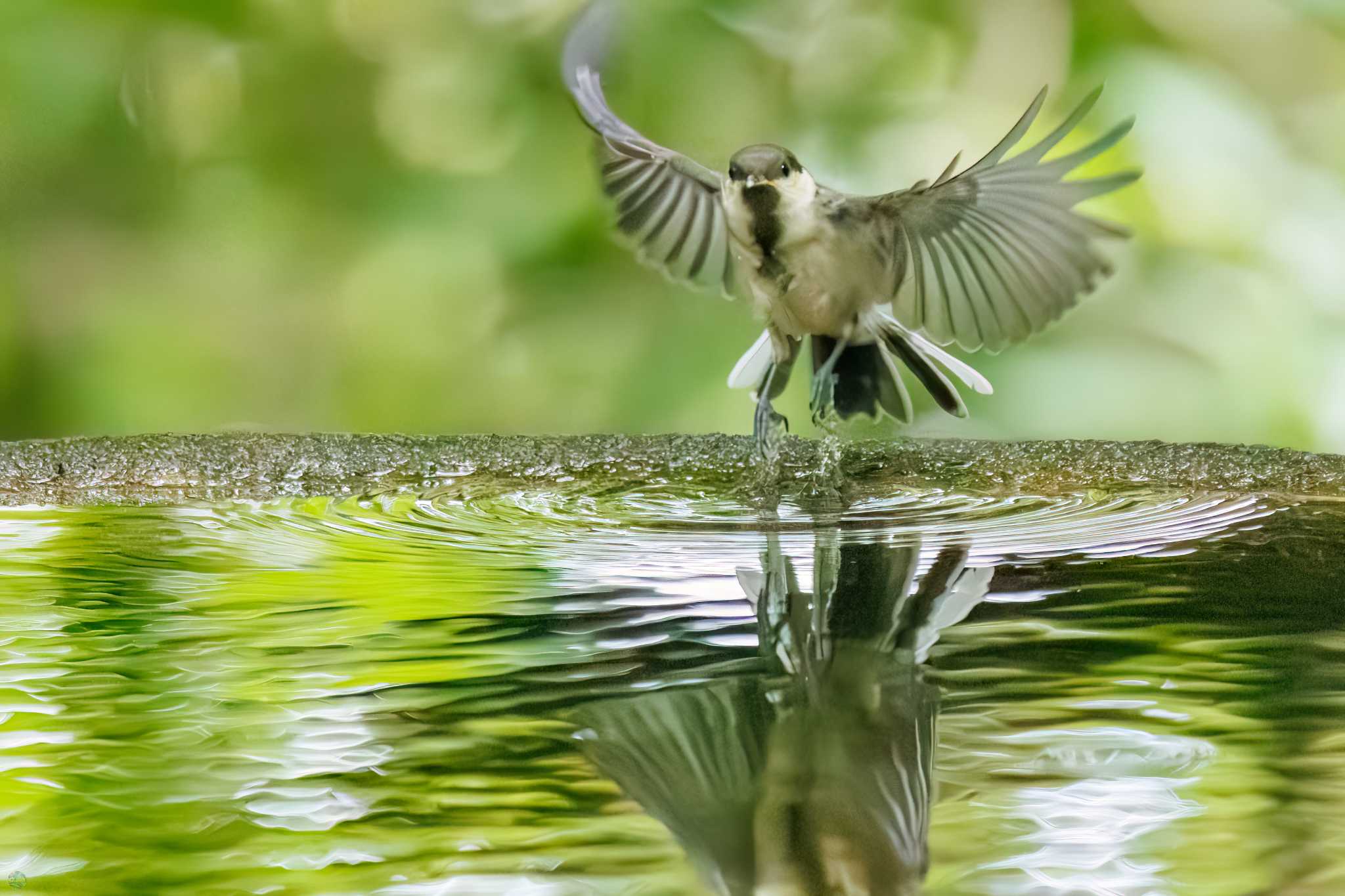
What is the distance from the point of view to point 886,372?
2006mm

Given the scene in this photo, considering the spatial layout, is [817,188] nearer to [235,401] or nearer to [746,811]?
[746,811]

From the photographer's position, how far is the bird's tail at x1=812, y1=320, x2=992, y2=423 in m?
1.96

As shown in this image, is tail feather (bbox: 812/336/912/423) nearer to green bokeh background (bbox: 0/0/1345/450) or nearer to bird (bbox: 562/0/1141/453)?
bird (bbox: 562/0/1141/453)

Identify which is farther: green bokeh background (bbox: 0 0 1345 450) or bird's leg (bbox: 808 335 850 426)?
green bokeh background (bbox: 0 0 1345 450)

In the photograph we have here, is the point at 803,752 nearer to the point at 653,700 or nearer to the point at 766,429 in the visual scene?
the point at 653,700

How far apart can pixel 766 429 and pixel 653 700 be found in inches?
46.2

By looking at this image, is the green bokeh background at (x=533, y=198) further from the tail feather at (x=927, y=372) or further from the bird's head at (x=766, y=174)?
the bird's head at (x=766, y=174)

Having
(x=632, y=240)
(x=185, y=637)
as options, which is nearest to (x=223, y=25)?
(x=632, y=240)

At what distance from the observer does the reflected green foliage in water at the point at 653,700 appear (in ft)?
2.07

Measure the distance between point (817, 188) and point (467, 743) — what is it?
1.18 meters

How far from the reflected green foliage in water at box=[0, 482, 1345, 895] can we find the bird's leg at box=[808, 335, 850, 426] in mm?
431

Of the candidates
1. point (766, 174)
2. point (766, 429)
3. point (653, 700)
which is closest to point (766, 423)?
point (766, 429)

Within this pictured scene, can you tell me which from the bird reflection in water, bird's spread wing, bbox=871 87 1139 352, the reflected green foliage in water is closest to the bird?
bird's spread wing, bbox=871 87 1139 352

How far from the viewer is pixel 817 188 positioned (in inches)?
71.4
